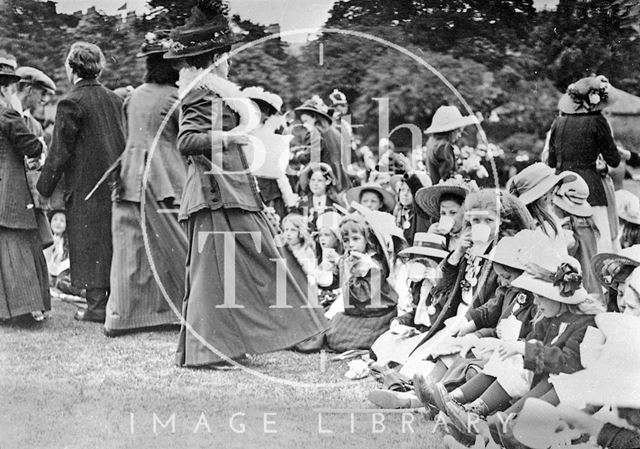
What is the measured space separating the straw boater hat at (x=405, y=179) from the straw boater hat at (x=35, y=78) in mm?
2133

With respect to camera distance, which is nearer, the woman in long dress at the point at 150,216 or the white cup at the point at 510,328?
the white cup at the point at 510,328

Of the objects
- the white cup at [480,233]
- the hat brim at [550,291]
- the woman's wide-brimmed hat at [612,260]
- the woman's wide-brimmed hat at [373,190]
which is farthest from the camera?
the woman's wide-brimmed hat at [373,190]

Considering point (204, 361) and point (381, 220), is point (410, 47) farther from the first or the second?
point (204, 361)

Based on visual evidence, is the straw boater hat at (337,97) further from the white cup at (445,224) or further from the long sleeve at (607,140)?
the long sleeve at (607,140)

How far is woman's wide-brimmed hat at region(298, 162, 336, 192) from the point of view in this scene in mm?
8172

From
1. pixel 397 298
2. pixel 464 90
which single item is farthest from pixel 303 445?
pixel 464 90

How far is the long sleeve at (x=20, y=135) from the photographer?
7199mm

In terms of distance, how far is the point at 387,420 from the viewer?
21.4 ft

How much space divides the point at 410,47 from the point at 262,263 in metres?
1.54

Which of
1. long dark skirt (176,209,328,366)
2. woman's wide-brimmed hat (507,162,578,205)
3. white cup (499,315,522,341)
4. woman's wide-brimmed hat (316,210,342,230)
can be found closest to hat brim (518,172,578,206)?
woman's wide-brimmed hat (507,162,578,205)

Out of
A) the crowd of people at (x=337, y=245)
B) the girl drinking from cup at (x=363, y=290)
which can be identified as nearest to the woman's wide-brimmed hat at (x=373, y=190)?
the crowd of people at (x=337, y=245)

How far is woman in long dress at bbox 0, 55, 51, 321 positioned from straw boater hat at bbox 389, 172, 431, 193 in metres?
2.16

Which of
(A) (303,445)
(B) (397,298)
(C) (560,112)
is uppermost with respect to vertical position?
(C) (560,112)

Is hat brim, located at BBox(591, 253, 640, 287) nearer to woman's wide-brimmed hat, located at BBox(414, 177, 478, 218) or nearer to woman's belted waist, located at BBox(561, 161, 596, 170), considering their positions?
woman's belted waist, located at BBox(561, 161, 596, 170)
